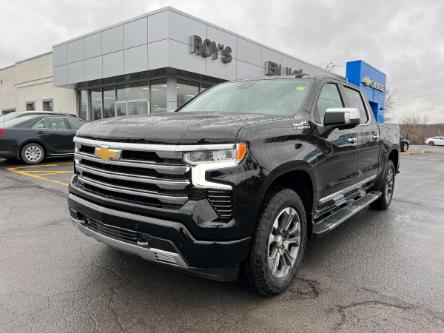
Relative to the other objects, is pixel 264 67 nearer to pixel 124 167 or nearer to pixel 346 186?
pixel 346 186

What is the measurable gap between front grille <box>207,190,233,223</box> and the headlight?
0.71 ft

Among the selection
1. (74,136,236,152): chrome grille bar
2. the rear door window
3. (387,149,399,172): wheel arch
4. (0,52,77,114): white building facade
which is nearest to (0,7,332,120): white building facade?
(0,52,77,114): white building facade

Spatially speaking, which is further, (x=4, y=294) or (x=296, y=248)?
(x=296, y=248)

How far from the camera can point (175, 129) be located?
2.50m

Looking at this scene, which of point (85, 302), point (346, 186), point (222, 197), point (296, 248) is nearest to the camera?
point (222, 197)

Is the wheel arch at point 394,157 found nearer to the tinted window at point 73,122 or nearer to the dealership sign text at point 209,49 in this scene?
the tinted window at point 73,122

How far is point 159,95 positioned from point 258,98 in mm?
14252

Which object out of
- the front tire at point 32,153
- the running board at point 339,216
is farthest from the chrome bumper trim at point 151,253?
the front tire at point 32,153

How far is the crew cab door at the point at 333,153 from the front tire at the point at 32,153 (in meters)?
8.99

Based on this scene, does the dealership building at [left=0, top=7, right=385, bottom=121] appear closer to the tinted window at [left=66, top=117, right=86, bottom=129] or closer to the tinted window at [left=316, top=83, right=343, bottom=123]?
the tinted window at [left=66, top=117, right=86, bottom=129]

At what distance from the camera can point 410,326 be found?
2.50 metres

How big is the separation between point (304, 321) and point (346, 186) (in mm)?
1974

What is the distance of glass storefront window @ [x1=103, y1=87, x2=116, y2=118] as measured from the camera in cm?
1931

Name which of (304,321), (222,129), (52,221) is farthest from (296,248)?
(52,221)
